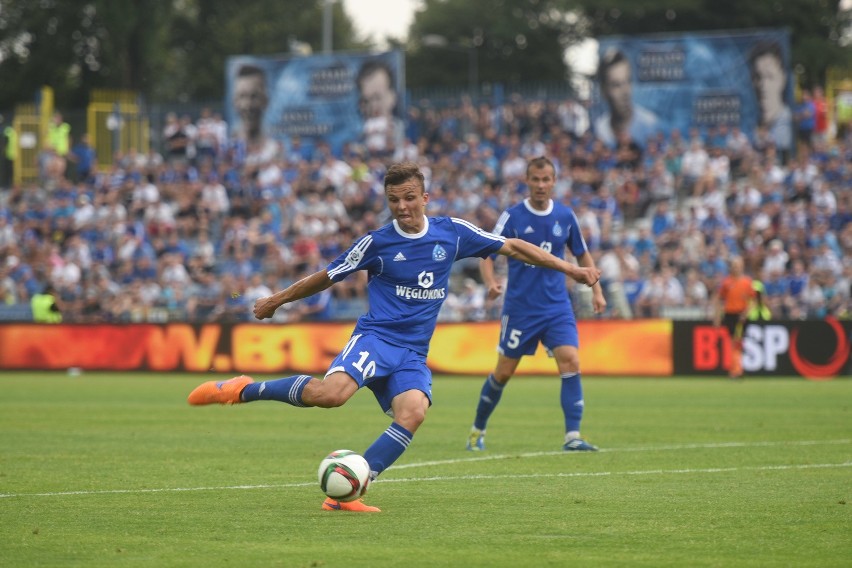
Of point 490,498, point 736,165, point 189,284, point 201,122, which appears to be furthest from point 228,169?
point 490,498

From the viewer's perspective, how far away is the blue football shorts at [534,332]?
44.7ft

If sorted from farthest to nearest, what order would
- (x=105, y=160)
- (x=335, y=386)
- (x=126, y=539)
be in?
(x=105, y=160)
(x=335, y=386)
(x=126, y=539)

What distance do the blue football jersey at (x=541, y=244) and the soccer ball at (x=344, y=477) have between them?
4.90 metres

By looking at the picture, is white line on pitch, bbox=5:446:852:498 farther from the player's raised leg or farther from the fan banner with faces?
the fan banner with faces

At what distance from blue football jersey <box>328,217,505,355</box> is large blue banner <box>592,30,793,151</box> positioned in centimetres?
2587

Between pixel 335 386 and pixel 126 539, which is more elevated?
pixel 335 386

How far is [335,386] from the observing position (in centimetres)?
920

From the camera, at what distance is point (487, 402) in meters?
13.7

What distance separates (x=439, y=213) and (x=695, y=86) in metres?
7.57

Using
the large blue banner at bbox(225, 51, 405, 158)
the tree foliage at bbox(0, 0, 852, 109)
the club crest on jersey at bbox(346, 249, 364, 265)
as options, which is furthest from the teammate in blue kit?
the tree foliage at bbox(0, 0, 852, 109)

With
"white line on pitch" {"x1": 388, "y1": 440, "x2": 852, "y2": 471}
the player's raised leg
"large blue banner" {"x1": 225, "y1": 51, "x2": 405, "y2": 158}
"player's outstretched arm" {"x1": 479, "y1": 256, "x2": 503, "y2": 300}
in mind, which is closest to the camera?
the player's raised leg

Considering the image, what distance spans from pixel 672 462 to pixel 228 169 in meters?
26.7

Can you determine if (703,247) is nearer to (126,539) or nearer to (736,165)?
(736,165)

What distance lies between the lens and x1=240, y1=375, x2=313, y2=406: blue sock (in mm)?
9352
